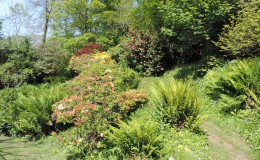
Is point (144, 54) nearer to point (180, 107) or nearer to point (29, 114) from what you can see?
point (180, 107)

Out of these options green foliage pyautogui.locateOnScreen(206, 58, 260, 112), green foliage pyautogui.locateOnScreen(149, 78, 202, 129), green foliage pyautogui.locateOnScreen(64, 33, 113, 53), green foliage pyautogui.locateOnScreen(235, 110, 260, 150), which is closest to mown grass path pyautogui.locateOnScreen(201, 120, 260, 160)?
green foliage pyautogui.locateOnScreen(235, 110, 260, 150)

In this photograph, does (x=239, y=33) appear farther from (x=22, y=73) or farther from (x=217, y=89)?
(x=22, y=73)

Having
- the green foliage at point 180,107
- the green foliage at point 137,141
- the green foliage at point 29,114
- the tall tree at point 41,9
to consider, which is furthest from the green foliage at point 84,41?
the green foliage at point 137,141

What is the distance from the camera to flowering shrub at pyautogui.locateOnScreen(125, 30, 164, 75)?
1123 centimetres

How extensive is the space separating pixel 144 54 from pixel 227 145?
24.7ft

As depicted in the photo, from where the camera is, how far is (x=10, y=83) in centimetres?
1217

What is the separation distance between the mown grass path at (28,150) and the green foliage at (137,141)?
5.52 ft

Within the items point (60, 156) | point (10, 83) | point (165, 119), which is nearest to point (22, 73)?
point (10, 83)

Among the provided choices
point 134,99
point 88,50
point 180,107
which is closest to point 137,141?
point 180,107

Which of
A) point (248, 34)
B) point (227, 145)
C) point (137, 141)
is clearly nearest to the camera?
point (137, 141)

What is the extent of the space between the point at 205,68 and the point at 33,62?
10301mm

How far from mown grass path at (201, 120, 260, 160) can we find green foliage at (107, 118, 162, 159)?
1.25m

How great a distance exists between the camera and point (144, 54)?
11438 millimetres

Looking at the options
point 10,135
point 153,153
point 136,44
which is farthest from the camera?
point 136,44
